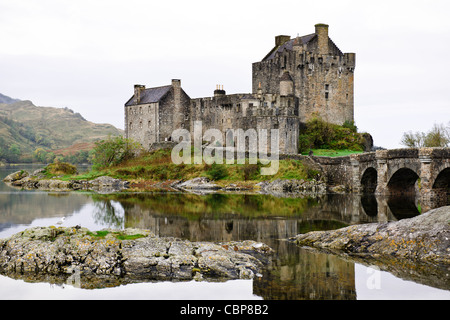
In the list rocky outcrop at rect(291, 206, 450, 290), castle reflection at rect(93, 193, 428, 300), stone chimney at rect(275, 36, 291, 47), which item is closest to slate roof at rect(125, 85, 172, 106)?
stone chimney at rect(275, 36, 291, 47)

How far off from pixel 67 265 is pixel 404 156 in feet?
84.6

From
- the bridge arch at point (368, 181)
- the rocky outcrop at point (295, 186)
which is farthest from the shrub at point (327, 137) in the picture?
the bridge arch at point (368, 181)

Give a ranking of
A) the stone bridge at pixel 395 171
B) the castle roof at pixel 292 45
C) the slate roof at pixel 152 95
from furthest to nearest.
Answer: the slate roof at pixel 152 95 → the castle roof at pixel 292 45 → the stone bridge at pixel 395 171

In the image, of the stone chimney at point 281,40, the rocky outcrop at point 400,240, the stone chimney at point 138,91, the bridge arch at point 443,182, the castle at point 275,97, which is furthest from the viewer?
the stone chimney at point 281,40

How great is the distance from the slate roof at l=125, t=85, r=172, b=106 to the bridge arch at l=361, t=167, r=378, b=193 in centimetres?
2450

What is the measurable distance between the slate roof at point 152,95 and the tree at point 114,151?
4.71 m

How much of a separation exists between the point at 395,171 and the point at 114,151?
103 ft

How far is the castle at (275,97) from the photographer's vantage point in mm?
54375

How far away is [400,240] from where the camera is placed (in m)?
16.8

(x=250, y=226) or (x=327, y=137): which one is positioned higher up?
(x=327, y=137)

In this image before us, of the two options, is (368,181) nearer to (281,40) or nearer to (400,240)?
(281,40)

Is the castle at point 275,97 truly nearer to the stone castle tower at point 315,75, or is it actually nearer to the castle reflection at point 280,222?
the stone castle tower at point 315,75

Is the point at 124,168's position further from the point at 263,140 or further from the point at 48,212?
the point at 48,212

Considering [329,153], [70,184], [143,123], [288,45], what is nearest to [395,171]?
[329,153]
